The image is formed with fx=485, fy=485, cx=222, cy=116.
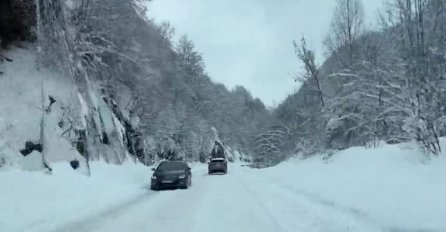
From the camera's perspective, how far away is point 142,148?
45281 millimetres

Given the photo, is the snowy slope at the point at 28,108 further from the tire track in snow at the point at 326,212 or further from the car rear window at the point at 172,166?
the tire track in snow at the point at 326,212

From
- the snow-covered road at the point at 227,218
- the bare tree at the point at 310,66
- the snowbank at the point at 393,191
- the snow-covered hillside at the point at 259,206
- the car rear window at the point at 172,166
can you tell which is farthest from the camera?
the bare tree at the point at 310,66

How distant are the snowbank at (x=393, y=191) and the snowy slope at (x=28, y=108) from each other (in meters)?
11.2

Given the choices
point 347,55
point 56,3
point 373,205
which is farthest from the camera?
point 347,55

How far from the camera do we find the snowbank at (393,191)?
9.53 m

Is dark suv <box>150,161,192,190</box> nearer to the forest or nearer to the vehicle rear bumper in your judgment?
the vehicle rear bumper

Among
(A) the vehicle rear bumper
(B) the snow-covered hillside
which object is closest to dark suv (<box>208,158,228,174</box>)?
(A) the vehicle rear bumper

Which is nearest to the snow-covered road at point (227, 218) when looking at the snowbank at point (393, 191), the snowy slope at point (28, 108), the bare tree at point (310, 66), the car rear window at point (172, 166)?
the snowbank at point (393, 191)

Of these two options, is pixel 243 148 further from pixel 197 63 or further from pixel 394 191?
pixel 394 191

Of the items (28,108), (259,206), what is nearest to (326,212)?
(259,206)

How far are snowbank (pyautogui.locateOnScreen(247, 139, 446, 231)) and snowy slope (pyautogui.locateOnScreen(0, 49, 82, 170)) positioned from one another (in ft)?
36.8

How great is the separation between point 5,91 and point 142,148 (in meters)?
23.4

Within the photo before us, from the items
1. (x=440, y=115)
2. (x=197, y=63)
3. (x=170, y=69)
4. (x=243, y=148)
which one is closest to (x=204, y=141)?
(x=197, y=63)

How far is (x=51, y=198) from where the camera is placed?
14664 millimetres
